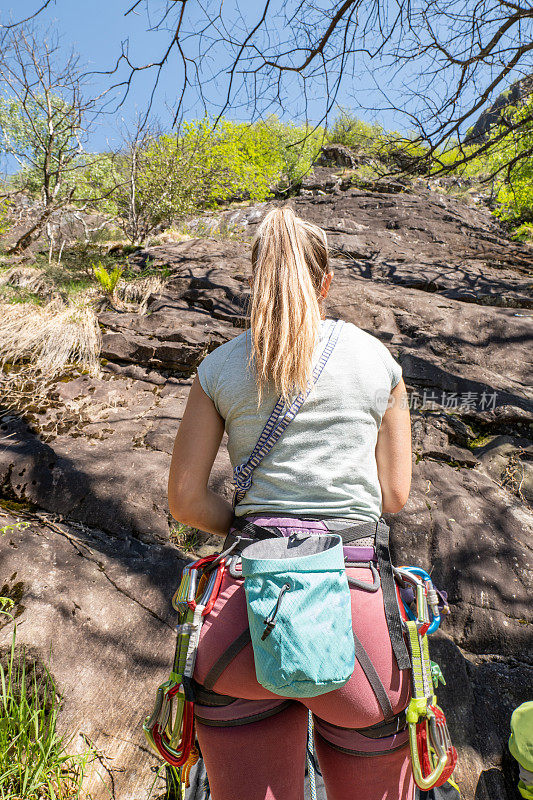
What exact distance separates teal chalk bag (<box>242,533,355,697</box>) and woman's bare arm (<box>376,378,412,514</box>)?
1.48 feet

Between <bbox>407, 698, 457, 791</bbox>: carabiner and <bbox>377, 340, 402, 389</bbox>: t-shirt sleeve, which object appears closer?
<bbox>407, 698, 457, 791</bbox>: carabiner

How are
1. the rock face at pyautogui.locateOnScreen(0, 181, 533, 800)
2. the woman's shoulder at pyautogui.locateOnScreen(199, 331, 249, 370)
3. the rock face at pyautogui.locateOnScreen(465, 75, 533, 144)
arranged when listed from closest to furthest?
the woman's shoulder at pyautogui.locateOnScreen(199, 331, 249, 370), the rock face at pyautogui.locateOnScreen(0, 181, 533, 800), the rock face at pyautogui.locateOnScreen(465, 75, 533, 144)

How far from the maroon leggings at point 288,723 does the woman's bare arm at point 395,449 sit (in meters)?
0.36

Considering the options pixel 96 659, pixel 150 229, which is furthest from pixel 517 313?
pixel 150 229

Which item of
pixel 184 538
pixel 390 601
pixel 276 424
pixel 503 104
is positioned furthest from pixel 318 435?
pixel 503 104

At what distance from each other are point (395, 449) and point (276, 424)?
42 cm

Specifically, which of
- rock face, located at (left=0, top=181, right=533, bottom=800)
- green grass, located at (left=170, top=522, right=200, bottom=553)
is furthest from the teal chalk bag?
green grass, located at (left=170, top=522, right=200, bottom=553)

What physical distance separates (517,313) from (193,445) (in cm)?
539

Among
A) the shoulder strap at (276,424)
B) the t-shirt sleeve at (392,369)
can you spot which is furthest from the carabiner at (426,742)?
the t-shirt sleeve at (392,369)

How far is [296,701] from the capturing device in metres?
1.15

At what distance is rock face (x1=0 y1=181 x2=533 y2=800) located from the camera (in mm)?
2195

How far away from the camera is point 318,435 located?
48.5 inches

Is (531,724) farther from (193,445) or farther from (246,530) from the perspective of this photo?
(193,445)

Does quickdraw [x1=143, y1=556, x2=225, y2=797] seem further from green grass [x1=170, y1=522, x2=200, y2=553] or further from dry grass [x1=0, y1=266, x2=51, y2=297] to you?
dry grass [x1=0, y1=266, x2=51, y2=297]
